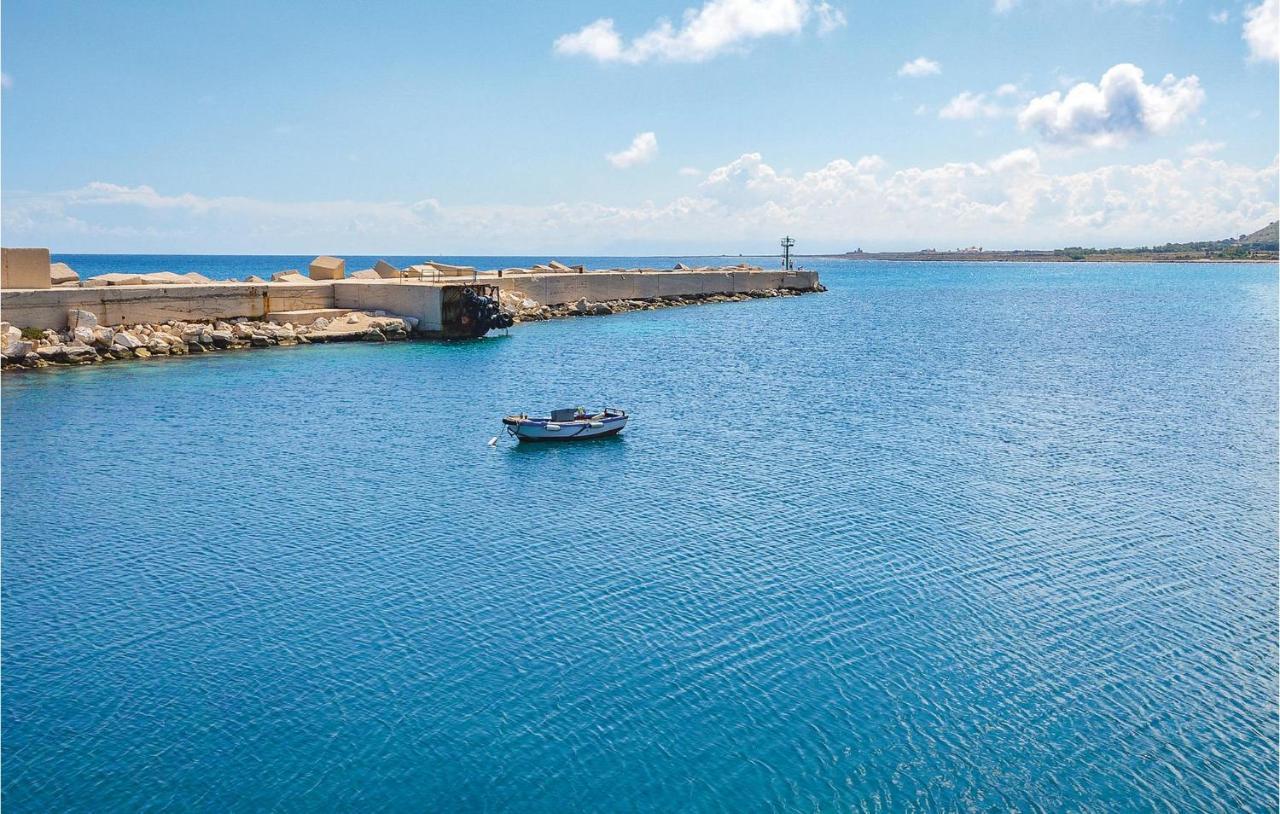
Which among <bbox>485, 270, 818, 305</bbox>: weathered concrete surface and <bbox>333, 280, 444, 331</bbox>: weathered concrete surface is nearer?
<bbox>333, 280, 444, 331</bbox>: weathered concrete surface

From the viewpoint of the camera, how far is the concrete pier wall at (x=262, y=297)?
4531 cm

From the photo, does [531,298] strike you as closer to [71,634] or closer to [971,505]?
[971,505]

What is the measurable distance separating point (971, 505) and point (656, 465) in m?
8.44

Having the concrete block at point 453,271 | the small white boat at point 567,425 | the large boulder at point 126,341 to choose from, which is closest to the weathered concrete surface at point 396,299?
the concrete block at point 453,271

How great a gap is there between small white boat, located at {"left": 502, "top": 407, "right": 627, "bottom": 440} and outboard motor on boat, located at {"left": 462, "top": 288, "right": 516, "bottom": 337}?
2463 cm

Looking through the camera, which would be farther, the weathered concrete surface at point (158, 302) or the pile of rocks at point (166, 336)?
the weathered concrete surface at point (158, 302)

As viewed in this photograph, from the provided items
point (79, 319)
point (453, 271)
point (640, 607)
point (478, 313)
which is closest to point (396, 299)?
point (478, 313)

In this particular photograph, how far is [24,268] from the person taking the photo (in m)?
46.8

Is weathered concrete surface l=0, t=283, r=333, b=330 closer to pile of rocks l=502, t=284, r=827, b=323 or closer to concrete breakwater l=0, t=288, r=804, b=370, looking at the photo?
concrete breakwater l=0, t=288, r=804, b=370

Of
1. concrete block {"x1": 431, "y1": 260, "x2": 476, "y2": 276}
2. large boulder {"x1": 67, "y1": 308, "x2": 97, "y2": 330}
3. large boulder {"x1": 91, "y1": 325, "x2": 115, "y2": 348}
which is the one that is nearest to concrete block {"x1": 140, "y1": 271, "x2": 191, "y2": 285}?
large boulder {"x1": 67, "y1": 308, "x2": 97, "y2": 330}

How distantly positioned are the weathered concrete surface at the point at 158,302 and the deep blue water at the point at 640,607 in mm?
10816

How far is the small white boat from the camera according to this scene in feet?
101

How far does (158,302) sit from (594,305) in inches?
1233

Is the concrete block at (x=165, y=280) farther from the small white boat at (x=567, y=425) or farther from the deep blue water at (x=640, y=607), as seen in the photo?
the small white boat at (x=567, y=425)
